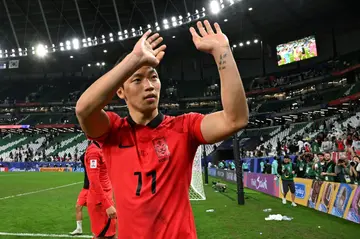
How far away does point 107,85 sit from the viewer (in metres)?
1.78

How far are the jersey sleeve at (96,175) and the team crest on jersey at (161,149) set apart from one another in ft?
11.1

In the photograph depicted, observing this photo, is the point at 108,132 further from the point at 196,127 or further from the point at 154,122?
the point at 196,127

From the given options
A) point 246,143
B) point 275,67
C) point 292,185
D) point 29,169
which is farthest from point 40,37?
point 292,185

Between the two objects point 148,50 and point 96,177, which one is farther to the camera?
point 96,177

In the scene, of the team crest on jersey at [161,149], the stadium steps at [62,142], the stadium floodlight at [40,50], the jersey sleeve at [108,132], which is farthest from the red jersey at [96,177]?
the stadium steps at [62,142]

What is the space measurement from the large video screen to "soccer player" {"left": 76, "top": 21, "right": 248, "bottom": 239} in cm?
4795

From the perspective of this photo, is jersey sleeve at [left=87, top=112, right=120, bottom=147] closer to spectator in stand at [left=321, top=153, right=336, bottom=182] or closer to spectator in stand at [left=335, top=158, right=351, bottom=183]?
spectator in stand at [left=335, top=158, right=351, bottom=183]

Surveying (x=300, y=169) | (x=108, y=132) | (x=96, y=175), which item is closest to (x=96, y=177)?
(x=96, y=175)

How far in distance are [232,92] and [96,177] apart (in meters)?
4.03

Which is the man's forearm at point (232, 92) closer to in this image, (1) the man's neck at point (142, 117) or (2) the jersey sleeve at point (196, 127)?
(2) the jersey sleeve at point (196, 127)

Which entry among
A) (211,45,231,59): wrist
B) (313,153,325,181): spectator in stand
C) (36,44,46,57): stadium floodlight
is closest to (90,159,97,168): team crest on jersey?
(211,45,231,59): wrist

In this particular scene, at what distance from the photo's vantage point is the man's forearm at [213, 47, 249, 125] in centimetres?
181

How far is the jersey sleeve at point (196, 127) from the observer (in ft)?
6.69

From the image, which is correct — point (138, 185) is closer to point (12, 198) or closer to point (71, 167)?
point (12, 198)
